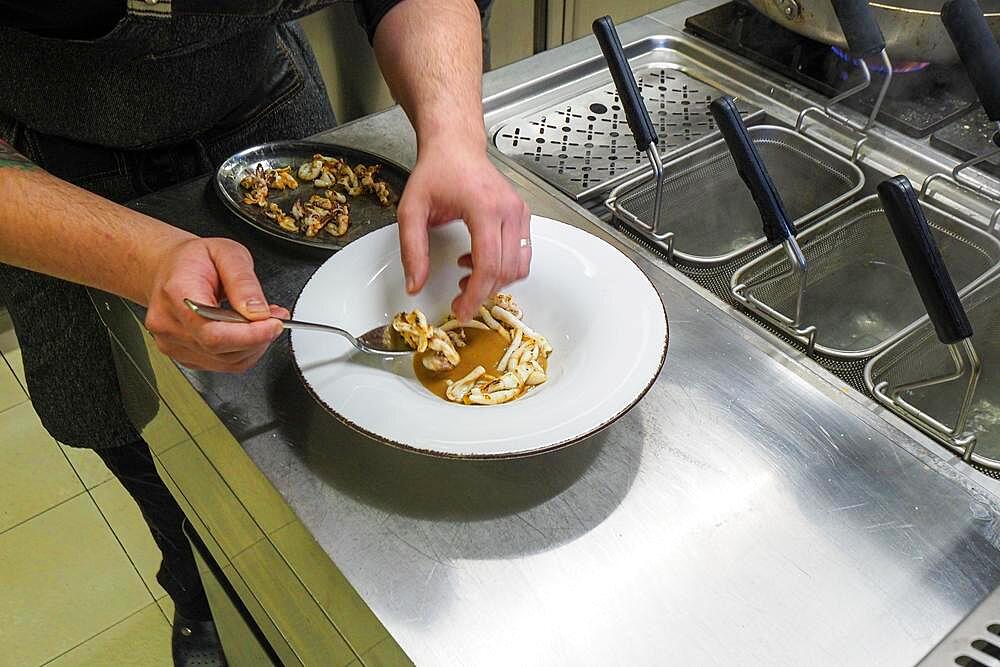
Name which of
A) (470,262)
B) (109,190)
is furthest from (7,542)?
(470,262)

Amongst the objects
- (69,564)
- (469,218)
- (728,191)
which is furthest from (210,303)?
(69,564)

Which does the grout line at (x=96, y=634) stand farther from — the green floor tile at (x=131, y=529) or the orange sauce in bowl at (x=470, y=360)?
the orange sauce in bowl at (x=470, y=360)

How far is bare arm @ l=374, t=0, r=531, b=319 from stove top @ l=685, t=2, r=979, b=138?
0.45m

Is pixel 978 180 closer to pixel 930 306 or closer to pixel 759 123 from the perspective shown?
pixel 759 123

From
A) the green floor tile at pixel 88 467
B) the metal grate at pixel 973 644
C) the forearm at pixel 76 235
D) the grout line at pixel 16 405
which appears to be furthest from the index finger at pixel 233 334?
the grout line at pixel 16 405

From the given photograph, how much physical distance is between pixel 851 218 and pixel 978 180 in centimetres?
16

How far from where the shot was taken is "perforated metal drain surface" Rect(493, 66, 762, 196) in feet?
3.78

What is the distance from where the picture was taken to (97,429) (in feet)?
3.86

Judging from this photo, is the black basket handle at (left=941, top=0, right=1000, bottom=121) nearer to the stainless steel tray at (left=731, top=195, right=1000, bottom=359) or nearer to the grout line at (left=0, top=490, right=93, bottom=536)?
the stainless steel tray at (left=731, top=195, right=1000, bottom=359)

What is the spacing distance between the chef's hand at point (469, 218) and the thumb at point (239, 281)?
136 millimetres

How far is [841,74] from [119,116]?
937 millimetres

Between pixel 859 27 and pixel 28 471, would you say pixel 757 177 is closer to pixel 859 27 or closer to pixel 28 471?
pixel 859 27

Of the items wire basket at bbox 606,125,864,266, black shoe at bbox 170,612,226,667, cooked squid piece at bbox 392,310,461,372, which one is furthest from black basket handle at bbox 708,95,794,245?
black shoe at bbox 170,612,226,667

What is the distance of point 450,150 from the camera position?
885 millimetres
